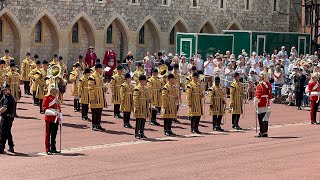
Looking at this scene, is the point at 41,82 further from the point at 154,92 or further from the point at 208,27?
the point at 208,27

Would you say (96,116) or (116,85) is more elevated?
(116,85)

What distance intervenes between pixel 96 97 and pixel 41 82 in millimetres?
3619

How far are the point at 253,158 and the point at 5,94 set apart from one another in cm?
558

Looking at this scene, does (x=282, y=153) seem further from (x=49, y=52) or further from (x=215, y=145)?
(x=49, y=52)

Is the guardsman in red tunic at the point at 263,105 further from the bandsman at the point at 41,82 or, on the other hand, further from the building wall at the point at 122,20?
the building wall at the point at 122,20

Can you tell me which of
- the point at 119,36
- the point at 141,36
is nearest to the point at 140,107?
the point at 119,36

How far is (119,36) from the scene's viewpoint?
41469 millimetres

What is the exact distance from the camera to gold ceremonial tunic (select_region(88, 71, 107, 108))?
857 inches

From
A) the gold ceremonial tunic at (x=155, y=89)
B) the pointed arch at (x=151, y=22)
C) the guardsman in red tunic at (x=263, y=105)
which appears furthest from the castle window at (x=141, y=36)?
the guardsman in red tunic at (x=263, y=105)

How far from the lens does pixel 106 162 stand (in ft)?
54.2

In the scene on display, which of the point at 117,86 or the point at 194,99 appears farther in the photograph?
the point at 117,86

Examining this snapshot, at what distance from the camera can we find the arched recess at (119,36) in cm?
4053

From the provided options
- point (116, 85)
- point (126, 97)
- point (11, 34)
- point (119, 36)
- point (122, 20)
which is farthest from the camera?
point (119, 36)

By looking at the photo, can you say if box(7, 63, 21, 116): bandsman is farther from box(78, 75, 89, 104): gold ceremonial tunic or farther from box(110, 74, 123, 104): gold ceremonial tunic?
box(110, 74, 123, 104): gold ceremonial tunic
